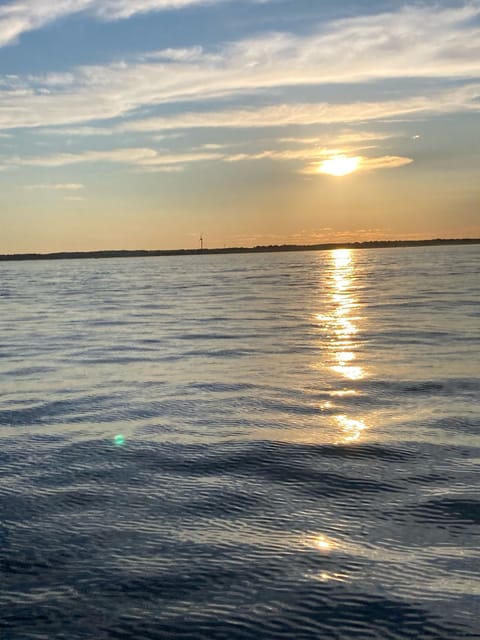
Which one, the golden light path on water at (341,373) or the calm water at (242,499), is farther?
the golden light path on water at (341,373)

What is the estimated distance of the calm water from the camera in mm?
4043

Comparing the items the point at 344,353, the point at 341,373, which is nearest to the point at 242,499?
the point at 341,373

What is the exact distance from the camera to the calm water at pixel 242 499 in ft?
13.3

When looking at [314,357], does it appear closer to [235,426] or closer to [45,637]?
[235,426]

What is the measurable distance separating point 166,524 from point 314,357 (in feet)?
33.1

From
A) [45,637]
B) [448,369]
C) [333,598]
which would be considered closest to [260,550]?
[333,598]

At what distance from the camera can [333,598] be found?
13.6 feet

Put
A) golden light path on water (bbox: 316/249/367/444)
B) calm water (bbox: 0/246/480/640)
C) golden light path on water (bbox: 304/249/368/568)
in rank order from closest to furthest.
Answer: calm water (bbox: 0/246/480/640) → golden light path on water (bbox: 304/249/368/568) → golden light path on water (bbox: 316/249/367/444)

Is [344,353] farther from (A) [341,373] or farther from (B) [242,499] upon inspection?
(B) [242,499]

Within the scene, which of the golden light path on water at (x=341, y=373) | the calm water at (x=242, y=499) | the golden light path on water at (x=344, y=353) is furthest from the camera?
the golden light path on water at (x=344, y=353)

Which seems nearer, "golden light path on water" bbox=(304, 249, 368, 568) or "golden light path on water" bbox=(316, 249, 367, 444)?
"golden light path on water" bbox=(304, 249, 368, 568)

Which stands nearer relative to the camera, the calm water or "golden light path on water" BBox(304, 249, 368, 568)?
the calm water

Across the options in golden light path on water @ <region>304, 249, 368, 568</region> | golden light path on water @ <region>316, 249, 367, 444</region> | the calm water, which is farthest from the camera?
golden light path on water @ <region>316, 249, 367, 444</region>

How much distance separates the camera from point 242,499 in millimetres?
6020
